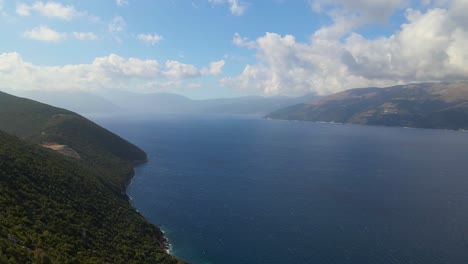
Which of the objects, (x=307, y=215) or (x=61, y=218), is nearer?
(x=61, y=218)

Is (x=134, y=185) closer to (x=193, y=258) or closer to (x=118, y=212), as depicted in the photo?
(x=118, y=212)

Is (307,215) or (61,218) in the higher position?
(61,218)

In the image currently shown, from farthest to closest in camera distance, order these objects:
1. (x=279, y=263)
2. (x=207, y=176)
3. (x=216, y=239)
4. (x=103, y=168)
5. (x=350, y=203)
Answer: (x=207, y=176)
(x=103, y=168)
(x=350, y=203)
(x=216, y=239)
(x=279, y=263)

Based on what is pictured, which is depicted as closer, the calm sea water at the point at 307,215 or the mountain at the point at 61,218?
the mountain at the point at 61,218

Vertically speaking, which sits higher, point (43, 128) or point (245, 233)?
point (43, 128)

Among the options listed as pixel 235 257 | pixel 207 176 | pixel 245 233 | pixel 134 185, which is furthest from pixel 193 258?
pixel 207 176

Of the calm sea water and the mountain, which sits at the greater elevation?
the mountain

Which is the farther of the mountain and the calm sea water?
the calm sea water

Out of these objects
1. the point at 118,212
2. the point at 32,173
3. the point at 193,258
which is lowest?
the point at 193,258

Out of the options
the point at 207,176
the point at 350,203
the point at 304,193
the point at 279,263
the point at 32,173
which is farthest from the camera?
the point at 207,176

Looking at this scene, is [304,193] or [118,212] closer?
[118,212]

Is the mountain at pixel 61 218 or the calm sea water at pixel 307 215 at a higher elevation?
the mountain at pixel 61 218
